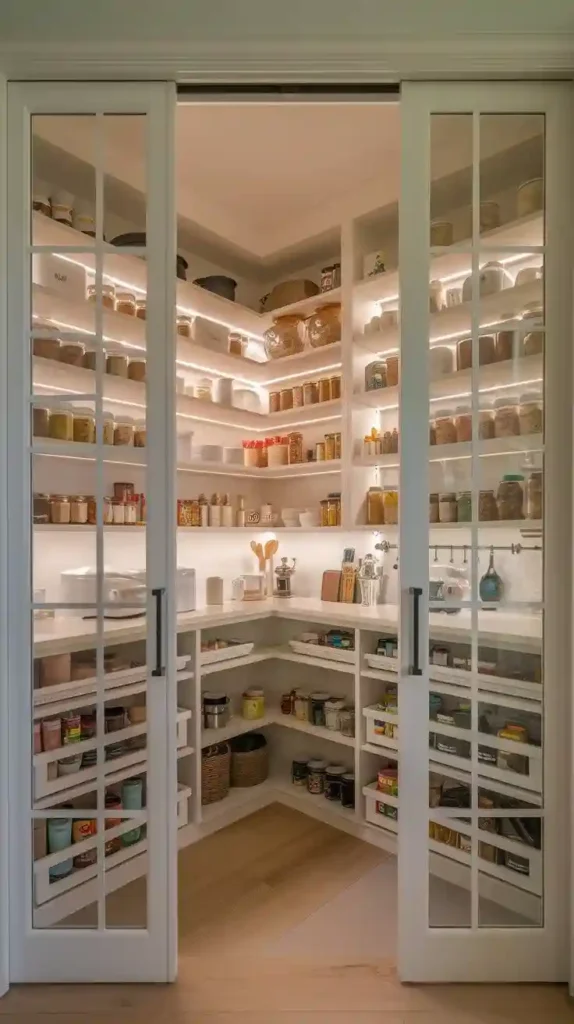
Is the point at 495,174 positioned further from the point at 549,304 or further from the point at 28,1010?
the point at 28,1010

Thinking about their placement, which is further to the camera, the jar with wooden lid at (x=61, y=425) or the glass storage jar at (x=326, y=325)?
the glass storage jar at (x=326, y=325)

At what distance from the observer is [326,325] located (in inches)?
114

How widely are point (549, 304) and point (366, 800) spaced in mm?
2134

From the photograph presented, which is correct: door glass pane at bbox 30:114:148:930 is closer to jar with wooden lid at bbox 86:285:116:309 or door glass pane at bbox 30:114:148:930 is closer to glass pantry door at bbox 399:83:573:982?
jar with wooden lid at bbox 86:285:116:309

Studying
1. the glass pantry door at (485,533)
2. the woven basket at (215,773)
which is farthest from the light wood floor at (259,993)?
the woven basket at (215,773)

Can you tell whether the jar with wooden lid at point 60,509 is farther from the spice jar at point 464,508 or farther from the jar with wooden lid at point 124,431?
the spice jar at point 464,508

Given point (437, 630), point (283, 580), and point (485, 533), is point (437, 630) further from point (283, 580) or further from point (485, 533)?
point (283, 580)

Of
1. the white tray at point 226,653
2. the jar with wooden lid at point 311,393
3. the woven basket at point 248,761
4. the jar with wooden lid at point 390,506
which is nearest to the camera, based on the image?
the white tray at point 226,653

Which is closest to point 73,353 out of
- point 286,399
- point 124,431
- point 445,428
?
point 124,431

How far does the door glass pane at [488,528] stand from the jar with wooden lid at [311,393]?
56.0 inches

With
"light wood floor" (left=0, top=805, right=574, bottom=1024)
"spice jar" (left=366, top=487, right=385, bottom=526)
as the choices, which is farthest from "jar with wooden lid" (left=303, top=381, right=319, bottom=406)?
"light wood floor" (left=0, top=805, right=574, bottom=1024)

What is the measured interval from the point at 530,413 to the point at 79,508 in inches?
53.4

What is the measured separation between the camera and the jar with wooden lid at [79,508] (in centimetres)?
159

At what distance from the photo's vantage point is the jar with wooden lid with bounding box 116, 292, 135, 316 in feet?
5.22
